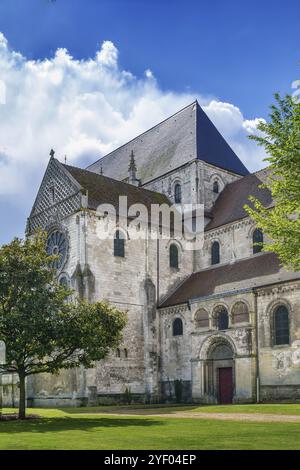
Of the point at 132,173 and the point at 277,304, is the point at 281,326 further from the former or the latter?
the point at 132,173

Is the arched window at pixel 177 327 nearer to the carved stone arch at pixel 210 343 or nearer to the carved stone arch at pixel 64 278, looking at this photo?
the carved stone arch at pixel 210 343

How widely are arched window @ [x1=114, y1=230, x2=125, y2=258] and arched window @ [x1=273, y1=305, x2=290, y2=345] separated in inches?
482

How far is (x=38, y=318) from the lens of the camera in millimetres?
22281

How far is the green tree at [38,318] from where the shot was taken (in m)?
22.3

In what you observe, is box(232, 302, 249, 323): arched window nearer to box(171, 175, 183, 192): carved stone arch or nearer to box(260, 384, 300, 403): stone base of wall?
box(260, 384, 300, 403): stone base of wall

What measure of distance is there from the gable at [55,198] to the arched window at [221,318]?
38.7 ft

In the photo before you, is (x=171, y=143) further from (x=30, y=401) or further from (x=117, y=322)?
(x=117, y=322)

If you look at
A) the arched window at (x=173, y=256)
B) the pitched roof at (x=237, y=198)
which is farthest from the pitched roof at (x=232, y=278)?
the pitched roof at (x=237, y=198)

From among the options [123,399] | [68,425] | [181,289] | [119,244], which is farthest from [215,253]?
[68,425]

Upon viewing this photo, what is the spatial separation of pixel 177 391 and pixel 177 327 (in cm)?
427

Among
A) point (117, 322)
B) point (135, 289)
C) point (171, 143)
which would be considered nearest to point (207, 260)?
point (135, 289)

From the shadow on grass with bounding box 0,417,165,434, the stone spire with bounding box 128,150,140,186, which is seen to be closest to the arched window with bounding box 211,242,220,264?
the stone spire with bounding box 128,150,140,186

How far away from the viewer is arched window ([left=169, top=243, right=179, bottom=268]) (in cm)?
4180

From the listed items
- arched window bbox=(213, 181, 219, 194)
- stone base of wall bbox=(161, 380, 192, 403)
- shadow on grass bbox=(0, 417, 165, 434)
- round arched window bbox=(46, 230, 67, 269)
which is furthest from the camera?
arched window bbox=(213, 181, 219, 194)
